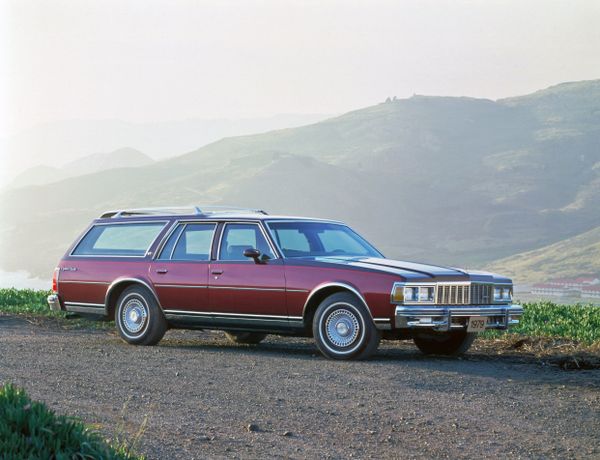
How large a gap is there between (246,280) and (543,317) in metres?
7.56

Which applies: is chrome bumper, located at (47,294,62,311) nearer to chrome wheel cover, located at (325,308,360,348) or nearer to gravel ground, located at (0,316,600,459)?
gravel ground, located at (0,316,600,459)

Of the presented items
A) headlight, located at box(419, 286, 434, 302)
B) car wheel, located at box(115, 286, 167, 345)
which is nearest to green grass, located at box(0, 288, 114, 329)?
car wheel, located at box(115, 286, 167, 345)

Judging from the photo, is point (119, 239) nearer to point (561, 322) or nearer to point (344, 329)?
point (344, 329)

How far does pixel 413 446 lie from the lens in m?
7.94

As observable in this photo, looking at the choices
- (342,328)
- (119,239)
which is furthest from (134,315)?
(342,328)

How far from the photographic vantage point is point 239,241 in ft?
44.3

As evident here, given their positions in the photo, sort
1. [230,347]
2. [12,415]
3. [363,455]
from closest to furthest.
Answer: [12,415] < [363,455] < [230,347]

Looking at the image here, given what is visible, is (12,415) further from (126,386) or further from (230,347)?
(230,347)

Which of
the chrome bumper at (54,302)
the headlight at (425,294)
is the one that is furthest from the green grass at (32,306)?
the headlight at (425,294)

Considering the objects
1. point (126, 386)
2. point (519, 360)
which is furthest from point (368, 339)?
point (126, 386)

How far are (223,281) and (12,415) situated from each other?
707cm

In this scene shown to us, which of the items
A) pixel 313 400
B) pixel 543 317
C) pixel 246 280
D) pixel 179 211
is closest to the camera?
pixel 313 400

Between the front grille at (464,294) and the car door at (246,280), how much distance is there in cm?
194

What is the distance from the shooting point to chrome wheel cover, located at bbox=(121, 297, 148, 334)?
14094 mm
